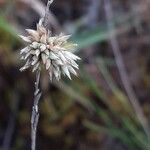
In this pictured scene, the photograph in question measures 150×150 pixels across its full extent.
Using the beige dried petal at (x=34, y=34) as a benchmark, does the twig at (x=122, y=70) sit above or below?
above

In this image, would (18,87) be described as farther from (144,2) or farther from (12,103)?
(144,2)

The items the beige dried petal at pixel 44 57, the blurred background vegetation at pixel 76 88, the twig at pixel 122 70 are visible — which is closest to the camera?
the beige dried petal at pixel 44 57

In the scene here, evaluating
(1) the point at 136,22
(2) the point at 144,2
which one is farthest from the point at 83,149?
(2) the point at 144,2

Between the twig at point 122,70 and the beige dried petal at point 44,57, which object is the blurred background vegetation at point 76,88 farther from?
the beige dried petal at point 44,57

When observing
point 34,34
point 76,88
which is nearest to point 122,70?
point 76,88

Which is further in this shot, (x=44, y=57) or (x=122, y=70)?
(x=122, y=70)

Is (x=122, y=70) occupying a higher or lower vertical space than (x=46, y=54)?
higher

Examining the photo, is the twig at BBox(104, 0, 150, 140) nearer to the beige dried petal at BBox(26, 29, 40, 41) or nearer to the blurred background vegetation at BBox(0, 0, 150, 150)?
the blurred background vegetation at BBox(0, 0, 150, 150)

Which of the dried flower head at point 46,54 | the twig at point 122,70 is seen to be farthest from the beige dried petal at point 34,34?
the twig at point 122,70

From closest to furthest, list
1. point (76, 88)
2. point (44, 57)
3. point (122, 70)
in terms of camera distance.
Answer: point (44, 57) < point (76, 88) < point (122, 70)

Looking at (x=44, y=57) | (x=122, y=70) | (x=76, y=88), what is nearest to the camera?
(x=44, y=57)

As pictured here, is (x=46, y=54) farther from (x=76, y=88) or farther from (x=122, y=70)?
(x=122, y=70)

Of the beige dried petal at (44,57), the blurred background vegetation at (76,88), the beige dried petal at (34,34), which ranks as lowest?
the beige dried petal at (44,57)
